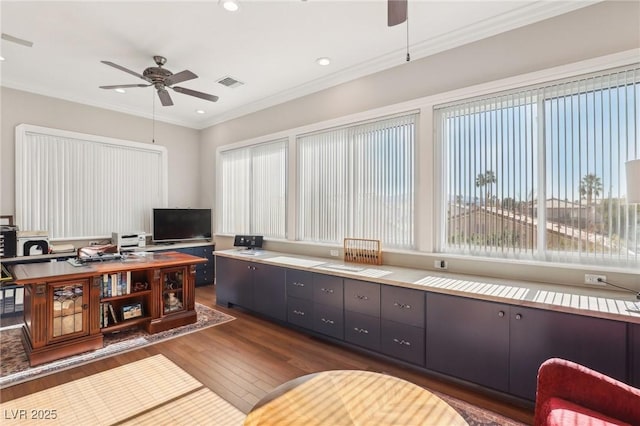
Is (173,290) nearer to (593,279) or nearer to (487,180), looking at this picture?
(487,180)

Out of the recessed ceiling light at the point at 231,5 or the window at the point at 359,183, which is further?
the window at the point at 359,183

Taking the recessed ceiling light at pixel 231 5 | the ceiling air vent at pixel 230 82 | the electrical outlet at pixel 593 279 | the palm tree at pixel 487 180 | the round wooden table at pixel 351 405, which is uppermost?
the ceiling air vent at pixel 230 82

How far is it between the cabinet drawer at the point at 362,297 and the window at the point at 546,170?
922 mm

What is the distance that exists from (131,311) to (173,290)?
48cm

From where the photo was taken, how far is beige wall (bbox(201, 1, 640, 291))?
2334mm

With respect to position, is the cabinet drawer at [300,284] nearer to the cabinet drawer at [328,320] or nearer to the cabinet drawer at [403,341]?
the cabinet drawer at [328,320]

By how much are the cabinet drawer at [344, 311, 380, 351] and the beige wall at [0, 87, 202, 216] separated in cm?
454

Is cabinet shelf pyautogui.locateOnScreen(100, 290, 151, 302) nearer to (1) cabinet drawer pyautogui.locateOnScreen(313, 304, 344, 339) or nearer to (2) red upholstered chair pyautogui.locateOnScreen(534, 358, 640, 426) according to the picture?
(1) cabinet drawer pyautogui.locateOnScreen(313, 304, 344, 339)

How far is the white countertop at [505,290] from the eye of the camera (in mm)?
1937

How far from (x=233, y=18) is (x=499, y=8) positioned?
2.34 m

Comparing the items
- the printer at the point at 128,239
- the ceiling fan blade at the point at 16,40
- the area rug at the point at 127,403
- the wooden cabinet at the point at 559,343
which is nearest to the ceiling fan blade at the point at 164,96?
the ceiling fan blade at the point at 16,40

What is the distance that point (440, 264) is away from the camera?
3.08 meters

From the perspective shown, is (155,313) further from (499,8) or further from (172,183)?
(499,8)

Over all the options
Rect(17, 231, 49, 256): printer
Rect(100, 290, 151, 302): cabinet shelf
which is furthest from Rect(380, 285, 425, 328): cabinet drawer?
Rect(17, 231, 49, 256): printer
